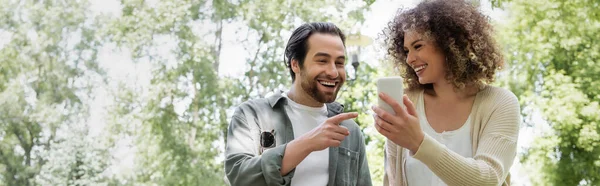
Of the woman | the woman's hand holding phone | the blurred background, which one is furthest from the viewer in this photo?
the blurred background

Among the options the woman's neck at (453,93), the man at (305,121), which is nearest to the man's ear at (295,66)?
the man at (305,121)

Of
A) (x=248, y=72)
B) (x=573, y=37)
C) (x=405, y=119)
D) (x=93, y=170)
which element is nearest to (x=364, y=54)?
(x=248, y=72)

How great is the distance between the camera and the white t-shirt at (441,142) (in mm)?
1631

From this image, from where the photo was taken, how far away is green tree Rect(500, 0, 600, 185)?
24.0 feet

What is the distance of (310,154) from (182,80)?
6.05 m

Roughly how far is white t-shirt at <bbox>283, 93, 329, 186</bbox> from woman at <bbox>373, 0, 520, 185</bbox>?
0.82 feet

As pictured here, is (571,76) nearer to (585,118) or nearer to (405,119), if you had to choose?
(585,118)

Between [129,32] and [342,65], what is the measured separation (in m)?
6.33

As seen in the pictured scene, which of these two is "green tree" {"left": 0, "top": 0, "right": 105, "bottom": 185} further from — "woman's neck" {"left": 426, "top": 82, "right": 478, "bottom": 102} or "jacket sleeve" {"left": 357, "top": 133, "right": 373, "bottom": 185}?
"woman's neck" {"left": 426, "top": 82, "right": 478, "bottom": 102}

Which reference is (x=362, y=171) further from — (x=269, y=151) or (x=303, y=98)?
(x=269, y=151)

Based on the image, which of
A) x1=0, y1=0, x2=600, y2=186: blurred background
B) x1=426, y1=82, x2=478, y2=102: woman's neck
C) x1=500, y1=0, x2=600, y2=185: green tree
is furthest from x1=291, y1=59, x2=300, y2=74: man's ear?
x1=500, y1=0, x2=600, y2=185: green tree

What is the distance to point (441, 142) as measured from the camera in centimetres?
164

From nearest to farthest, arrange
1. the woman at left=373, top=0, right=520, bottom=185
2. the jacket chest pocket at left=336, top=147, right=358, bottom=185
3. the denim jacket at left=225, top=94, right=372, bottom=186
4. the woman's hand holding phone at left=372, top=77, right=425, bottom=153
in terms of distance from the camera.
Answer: the woman's hand holding phone at left=372, top=77, right=425, bottom=153
the woman at left=373, top=0, right=520, bottom=185
the denim jacket at left=225, top=94, right=372, bottom=186
the jacket chest pocket at left=336, top=147, right=358, bottom=185

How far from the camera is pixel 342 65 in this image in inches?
78.0
